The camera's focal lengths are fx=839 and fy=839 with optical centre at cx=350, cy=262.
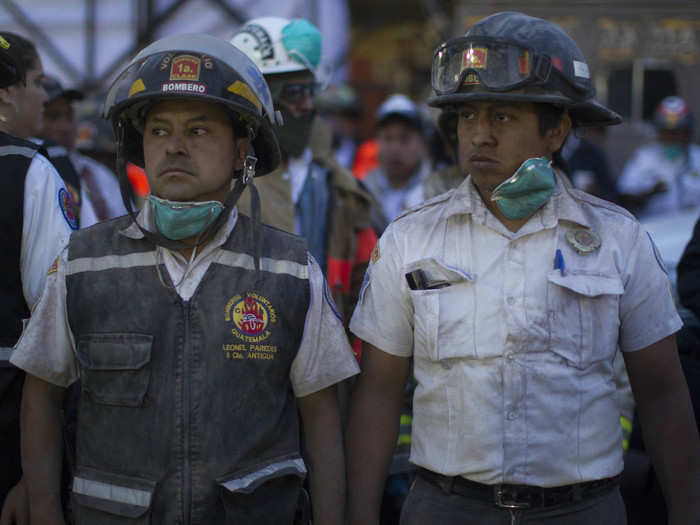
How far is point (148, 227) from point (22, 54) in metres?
1.07

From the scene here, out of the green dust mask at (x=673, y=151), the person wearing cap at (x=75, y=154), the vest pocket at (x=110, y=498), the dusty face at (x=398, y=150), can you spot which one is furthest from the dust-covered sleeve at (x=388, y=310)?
the green dust mask at (x=673, y=151)

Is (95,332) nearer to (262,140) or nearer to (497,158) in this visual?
(262,140)

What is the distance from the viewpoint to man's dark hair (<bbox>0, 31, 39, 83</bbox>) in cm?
305

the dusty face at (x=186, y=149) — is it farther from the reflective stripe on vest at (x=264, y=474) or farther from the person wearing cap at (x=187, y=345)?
the reflective stripe on vest at (x=264, y=474)

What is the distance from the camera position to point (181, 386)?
2.44m

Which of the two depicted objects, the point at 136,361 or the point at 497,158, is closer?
the point at 136,361

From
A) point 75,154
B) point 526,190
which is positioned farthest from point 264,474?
point 75,154

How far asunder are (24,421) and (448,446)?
4.25ft

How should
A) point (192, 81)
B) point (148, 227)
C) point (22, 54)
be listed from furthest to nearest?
point (22, 54)
point (148, 227)
point (192, 81)

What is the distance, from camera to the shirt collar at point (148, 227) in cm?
260

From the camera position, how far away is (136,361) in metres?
2.44

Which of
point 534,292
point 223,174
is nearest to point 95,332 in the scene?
point 223,174

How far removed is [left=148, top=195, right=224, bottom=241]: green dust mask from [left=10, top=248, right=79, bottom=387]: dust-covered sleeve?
33cm

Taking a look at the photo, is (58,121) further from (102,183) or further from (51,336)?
(51,336)
